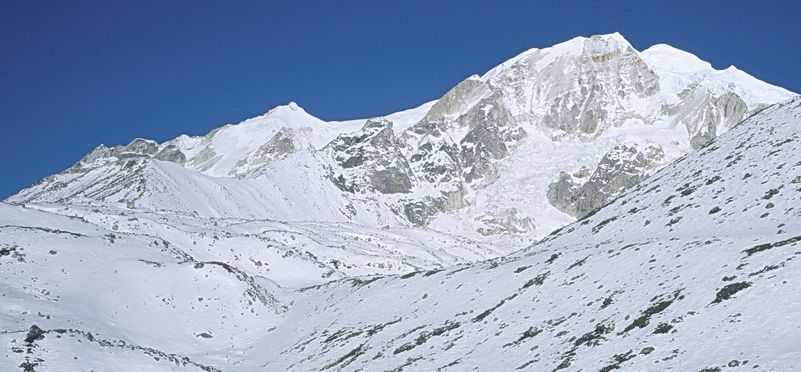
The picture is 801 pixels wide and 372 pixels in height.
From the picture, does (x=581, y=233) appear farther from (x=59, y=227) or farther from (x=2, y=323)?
(x=59, y=227)

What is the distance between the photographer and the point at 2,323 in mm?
29828

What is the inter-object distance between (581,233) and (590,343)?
27.2 meters

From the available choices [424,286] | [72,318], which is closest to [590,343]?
[424,286]

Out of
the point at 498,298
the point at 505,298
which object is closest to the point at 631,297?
the point at 505,298

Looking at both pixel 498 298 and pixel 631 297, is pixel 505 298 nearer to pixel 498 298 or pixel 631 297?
pixel 498 298

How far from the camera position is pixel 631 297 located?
25.0 m

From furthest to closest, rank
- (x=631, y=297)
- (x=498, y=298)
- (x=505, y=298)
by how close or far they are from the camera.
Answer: (x=498, y=298) < (x=505, y=298) < (x=631, y=297)

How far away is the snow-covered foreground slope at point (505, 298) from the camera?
20.5 meters

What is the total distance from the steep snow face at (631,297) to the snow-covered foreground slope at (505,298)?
0.31 feet

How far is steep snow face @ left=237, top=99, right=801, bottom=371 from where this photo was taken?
63.6ft

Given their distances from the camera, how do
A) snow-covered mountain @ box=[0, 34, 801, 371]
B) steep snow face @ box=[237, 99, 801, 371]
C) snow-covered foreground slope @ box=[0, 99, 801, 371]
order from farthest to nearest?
snow-covered mountain @ box=[0, 34, 801, 371]
snow-covered foreground slope @ box=[0, 99, 801, 371]
steep snow face @ box=[237, 99, 801, 371]

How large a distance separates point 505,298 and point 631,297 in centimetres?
849

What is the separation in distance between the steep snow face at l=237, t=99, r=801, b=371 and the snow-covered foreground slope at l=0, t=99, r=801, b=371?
3.7 inches

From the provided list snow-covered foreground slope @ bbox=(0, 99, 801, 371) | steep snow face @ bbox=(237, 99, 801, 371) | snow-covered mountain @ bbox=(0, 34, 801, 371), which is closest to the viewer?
steep snow face @ bbox=(237, 99, 801, 371)
